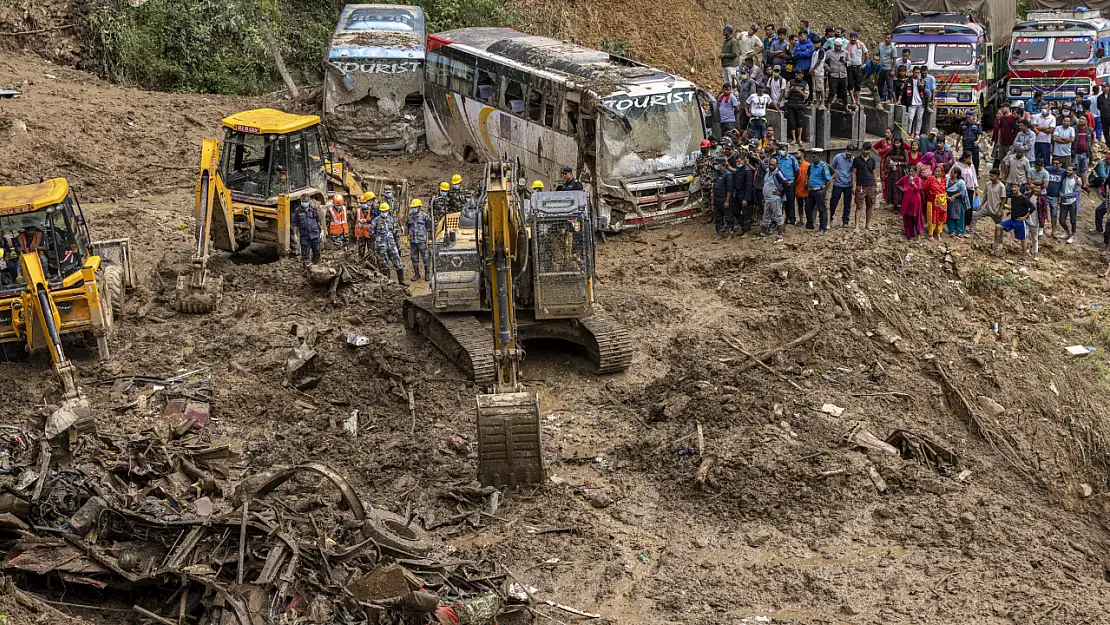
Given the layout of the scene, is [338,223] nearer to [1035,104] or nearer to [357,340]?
[357,340]

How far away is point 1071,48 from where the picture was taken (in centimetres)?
2558

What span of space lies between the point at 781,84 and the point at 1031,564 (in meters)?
11.7

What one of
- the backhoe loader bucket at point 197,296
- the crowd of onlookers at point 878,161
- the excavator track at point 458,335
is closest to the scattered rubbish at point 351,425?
the excavator track at point 458,335

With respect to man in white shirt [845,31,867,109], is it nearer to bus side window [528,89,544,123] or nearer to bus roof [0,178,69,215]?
bus side window [528,89,544,123]

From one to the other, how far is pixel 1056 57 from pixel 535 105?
10938mm

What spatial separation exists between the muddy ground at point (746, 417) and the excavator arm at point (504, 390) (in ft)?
1.12

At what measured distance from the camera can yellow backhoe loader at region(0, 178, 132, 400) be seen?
1522cm

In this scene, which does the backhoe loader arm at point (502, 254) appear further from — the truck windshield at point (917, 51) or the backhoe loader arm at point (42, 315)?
the truck windshield at point (917, 51)

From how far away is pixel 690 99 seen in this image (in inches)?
808

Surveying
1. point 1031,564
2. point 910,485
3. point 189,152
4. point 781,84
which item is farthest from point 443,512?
point 189,152

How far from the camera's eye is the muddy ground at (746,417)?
1182 centimetres

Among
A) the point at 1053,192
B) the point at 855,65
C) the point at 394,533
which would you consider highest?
the point at 855,65

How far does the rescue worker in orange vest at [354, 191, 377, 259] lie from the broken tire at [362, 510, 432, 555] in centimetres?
735

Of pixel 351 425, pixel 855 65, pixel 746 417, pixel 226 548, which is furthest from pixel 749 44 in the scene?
pixel 226 548
